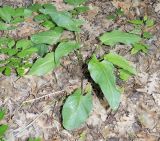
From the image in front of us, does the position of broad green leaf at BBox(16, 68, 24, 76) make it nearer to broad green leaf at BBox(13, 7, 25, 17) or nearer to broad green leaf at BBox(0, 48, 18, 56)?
broad green leaf at BBox(0, 48, 18, 56)

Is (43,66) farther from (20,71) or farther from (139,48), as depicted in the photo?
(139,48)

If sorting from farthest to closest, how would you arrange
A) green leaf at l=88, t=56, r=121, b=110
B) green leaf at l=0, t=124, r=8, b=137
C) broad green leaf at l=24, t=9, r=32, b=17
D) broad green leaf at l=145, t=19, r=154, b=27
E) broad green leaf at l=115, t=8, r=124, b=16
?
broad green leaf at l=115, t=8, r=124, b=16, broad green leaf at l=145, t=19, r=154, b=27, broad green leaf at l=24, t=9, r=32, b=17, green leaf at l=0, t=124, r=8, b=137, green leaf at l=88, t=56, r=121, b=110

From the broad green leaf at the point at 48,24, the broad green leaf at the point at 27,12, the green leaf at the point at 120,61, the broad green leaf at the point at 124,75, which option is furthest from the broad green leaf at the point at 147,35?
the broad green leaf at the point at 27,12

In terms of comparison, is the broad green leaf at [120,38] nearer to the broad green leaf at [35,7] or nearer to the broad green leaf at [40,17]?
the broad green leaf at [40,17]

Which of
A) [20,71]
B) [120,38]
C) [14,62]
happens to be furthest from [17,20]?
[120,38]

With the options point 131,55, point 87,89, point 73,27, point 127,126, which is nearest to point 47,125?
point 87,89

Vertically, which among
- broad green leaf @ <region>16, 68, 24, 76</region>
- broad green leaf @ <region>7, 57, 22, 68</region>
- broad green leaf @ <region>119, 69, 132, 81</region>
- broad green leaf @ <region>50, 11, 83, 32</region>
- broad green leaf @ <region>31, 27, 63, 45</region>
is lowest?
broad green leaf @ <region>119, 69, 132, 81</region>

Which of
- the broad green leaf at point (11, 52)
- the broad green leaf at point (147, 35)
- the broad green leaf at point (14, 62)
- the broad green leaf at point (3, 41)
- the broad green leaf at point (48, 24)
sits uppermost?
the broad green leaf at point (48, 24)

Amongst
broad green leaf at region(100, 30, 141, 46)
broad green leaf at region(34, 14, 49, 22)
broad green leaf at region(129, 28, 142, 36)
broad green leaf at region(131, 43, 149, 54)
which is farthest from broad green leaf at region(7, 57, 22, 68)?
broad green leaf at region(129, 28, 142, 36)
